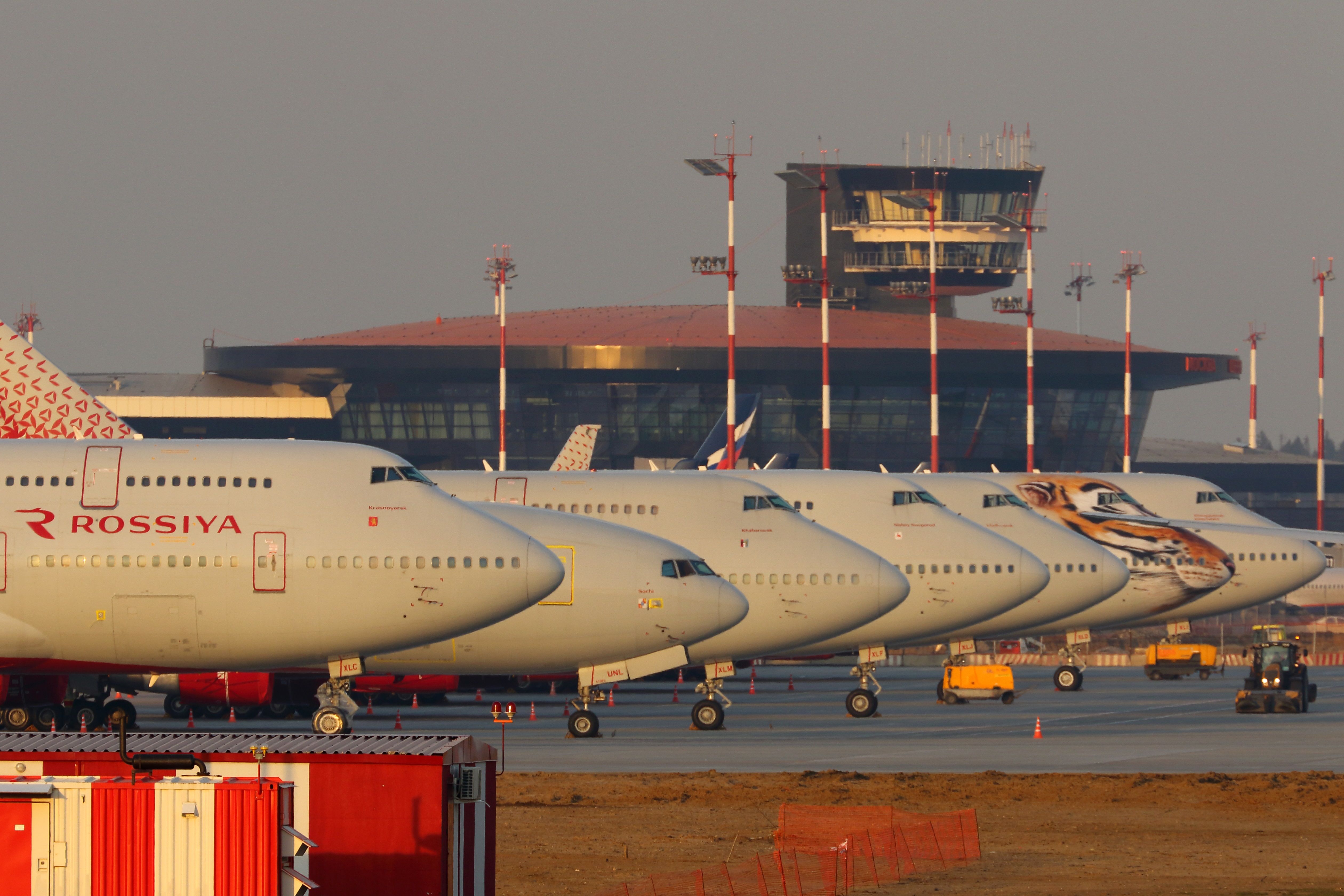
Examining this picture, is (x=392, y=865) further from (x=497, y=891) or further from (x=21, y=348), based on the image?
(x=21, y=348)

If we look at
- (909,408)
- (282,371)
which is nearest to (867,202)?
(909,408)

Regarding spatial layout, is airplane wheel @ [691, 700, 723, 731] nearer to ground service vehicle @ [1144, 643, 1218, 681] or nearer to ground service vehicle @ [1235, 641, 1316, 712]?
ground service vehicle @ [1235, 641, 1316, 712]

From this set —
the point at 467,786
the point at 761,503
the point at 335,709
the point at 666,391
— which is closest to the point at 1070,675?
the point at 761,503

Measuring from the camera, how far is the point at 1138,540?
60.5 m

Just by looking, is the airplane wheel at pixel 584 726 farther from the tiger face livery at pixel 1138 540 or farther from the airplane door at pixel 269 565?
the tiger face livery at pixel 1138 540

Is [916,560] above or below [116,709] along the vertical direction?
above

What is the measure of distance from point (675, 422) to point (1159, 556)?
71.0 meters

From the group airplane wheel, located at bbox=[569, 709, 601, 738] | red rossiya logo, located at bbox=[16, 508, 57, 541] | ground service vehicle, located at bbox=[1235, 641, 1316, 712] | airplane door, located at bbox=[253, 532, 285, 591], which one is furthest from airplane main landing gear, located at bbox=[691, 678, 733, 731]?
ground service vehicle, located at bbox=[1235, 641, 1316, 712]

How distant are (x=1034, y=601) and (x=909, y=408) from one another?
77.6 m

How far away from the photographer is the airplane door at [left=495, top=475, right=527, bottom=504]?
4547 centimetres

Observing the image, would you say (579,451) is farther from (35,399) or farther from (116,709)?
(116,709)

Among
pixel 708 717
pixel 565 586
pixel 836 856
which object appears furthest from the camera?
pixel 708 717

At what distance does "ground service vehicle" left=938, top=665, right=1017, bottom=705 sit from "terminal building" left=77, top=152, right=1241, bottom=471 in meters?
68.1

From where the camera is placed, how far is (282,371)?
132 metres
